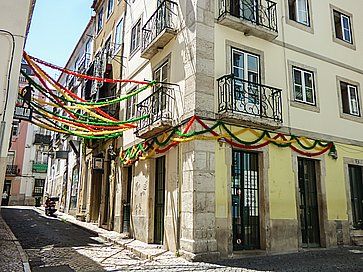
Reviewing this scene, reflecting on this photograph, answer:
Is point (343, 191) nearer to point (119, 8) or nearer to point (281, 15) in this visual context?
point (281, 15)

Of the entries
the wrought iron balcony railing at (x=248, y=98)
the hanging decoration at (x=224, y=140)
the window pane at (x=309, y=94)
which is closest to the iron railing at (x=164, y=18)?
the wrought iron balcony railing at (x=248, y=98)

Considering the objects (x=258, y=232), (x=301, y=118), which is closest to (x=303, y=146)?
(x=301, y=118)

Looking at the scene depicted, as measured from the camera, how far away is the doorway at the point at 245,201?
8.52m

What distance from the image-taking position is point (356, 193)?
37.0ft

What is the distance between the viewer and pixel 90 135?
10828 millimetres

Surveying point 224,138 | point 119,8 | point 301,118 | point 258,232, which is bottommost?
point 258,232

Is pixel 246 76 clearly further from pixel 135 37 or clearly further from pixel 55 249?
pixel 55 249

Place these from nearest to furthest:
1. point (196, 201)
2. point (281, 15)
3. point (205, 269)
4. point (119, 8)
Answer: point (205, 269)
point (196, 201)
point (281, 15)
point (119, 8)

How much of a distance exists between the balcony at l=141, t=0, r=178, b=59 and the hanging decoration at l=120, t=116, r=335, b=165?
9.43 ft

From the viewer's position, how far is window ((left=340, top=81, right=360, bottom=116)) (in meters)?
11.8

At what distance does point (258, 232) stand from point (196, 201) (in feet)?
7.54

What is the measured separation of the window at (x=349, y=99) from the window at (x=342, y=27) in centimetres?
189

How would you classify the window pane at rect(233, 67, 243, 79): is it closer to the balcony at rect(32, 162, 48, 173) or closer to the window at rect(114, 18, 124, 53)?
the window at rect(114, 18, 124, 53)

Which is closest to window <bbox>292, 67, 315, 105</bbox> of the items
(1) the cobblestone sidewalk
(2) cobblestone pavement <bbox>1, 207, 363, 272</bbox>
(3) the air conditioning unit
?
(2) cobblestone pavement <bbox>1, 207, 363, 272</bbox>
